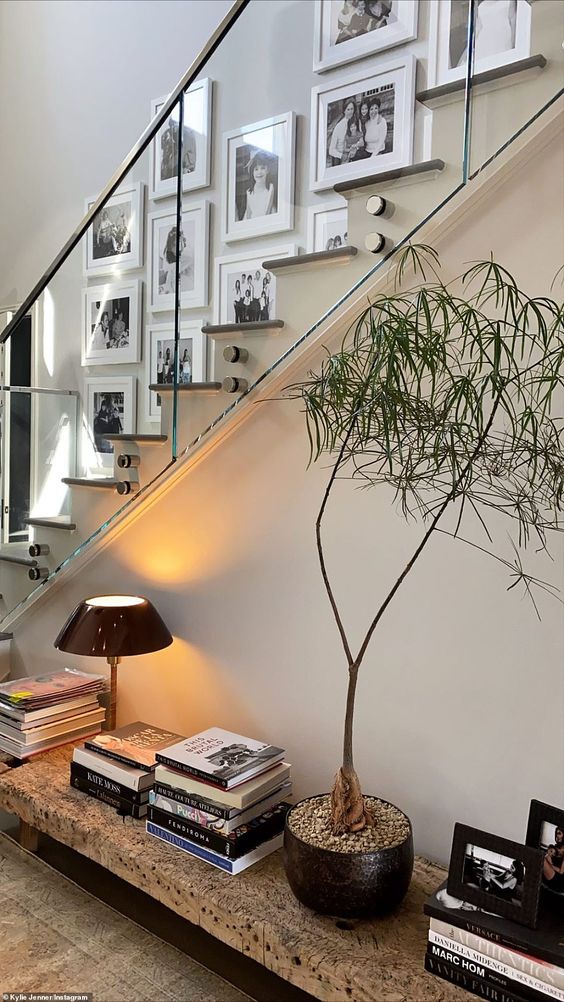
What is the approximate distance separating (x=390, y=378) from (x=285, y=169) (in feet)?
3.02

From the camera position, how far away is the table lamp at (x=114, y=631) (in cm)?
232

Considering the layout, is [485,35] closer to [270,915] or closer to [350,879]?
[350,879]

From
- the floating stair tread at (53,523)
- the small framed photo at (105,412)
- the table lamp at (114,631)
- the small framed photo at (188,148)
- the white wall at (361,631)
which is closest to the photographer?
the white wall at (361,631)

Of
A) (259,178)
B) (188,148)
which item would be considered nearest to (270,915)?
(259,178)

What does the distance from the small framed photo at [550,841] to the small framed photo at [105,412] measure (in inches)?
61.8

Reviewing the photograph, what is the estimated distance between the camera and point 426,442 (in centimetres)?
181

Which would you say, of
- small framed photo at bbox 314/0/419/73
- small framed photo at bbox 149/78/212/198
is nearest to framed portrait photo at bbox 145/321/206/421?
small framed photo at bbox 149/78/212/198

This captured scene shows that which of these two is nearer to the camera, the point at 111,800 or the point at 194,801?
the point at 194,801

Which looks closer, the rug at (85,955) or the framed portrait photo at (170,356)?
the rug at (85,955)

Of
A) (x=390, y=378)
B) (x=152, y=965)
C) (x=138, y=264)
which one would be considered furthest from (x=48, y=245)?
(x=152, y=965)

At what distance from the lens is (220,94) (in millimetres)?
2234

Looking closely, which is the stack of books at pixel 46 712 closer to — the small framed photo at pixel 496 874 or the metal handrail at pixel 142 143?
the metal handrail at pixel 142 143

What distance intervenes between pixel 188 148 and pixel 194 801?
173 cm

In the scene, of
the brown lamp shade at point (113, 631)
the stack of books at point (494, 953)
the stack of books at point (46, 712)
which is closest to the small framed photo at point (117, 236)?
the brown lamp shade at point (113, 631)
